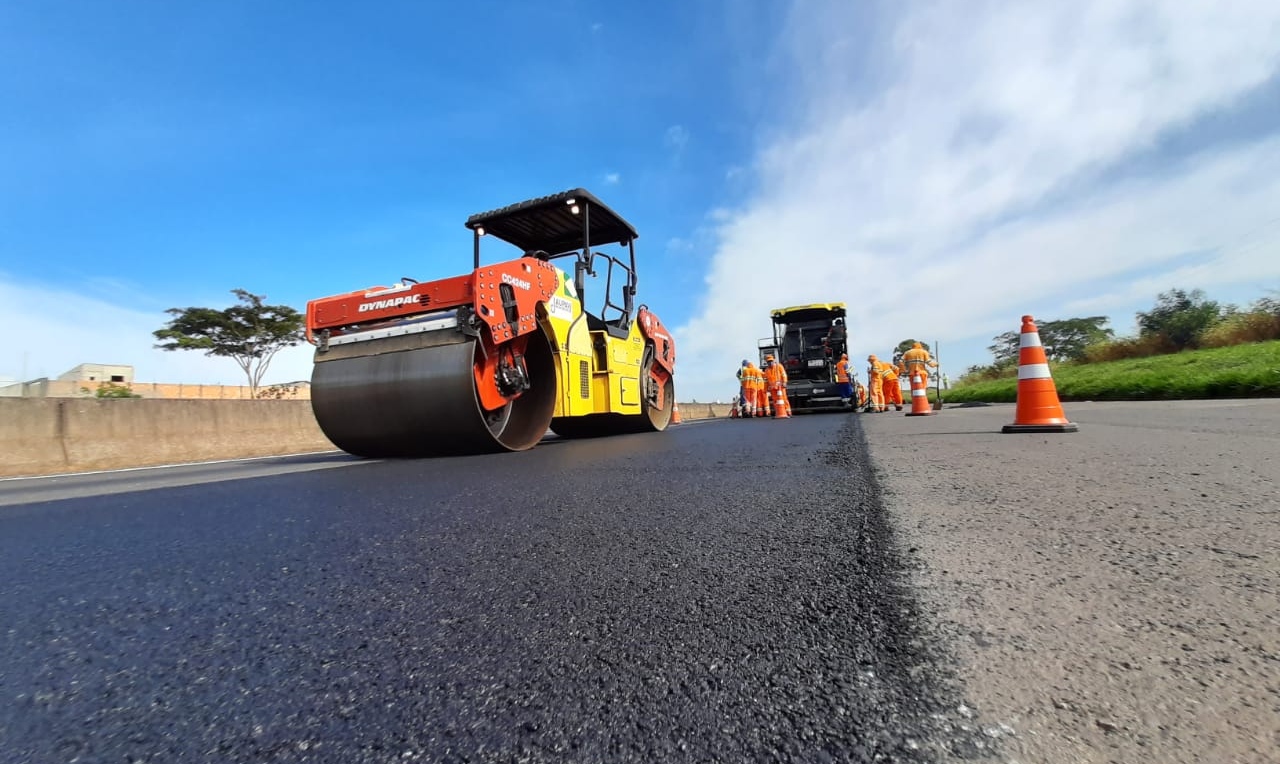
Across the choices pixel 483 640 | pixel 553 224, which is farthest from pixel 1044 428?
pixel 553 224

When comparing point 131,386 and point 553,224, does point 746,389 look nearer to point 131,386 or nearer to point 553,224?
point 553,224

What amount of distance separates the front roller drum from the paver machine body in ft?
39.8

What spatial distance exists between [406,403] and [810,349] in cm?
1414

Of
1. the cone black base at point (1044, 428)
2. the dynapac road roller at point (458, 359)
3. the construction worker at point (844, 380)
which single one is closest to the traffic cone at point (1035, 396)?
the cone black base at point (1044, 428)

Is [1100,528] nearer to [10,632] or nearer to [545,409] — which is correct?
[10,632]

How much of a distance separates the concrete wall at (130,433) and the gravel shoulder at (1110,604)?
8.99 m

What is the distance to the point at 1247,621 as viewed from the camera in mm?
1028

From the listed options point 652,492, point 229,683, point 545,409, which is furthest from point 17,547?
point 545,409

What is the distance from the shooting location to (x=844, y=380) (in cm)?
1570

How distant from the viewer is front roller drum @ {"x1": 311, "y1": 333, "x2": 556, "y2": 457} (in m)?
4.80

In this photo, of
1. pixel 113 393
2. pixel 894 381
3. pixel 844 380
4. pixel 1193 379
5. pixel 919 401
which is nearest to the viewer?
pixel 919 401

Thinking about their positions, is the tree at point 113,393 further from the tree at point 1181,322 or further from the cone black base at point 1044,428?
the tree at point 1181,322

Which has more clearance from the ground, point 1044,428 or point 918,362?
point 918,362

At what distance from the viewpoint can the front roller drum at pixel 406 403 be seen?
4801 mm
